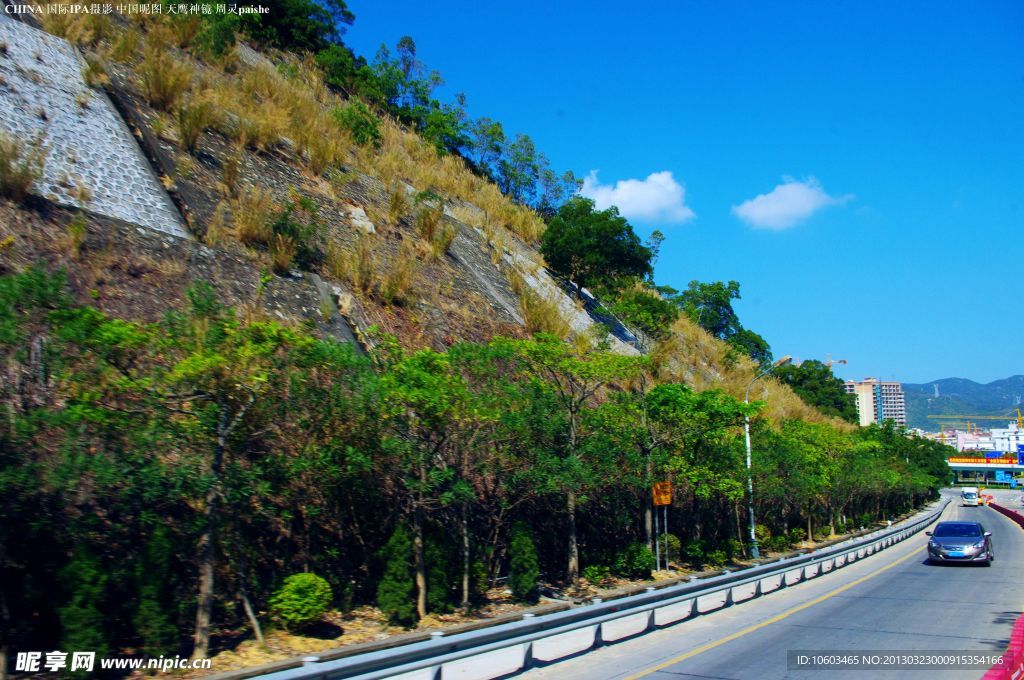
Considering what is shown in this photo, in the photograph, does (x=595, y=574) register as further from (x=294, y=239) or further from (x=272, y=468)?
(x=294, y=239)

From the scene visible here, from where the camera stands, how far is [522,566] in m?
16.3

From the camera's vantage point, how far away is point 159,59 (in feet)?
83.1

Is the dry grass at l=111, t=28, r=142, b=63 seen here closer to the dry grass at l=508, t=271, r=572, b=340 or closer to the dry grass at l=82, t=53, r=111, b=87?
the dry grass at l=82, t=53, r=111, b=87

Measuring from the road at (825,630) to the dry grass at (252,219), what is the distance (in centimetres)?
1491

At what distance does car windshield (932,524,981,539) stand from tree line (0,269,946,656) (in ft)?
28.5

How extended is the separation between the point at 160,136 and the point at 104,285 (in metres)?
9.19

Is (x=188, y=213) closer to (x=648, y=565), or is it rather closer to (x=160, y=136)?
(x=160, y=136)

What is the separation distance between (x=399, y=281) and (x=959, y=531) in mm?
19804

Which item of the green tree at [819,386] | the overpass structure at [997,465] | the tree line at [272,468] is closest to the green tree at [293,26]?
the tree line at [272,468]

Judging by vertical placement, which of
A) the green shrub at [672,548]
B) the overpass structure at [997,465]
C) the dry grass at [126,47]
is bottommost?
the overpass structure at [997,465]

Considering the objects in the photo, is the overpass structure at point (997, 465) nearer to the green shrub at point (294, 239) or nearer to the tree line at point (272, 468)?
the tree line at point (272, 468)

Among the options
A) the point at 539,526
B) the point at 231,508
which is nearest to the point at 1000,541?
the point at 539,526

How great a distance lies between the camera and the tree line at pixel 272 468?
32.1ft

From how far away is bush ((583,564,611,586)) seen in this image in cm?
1911
